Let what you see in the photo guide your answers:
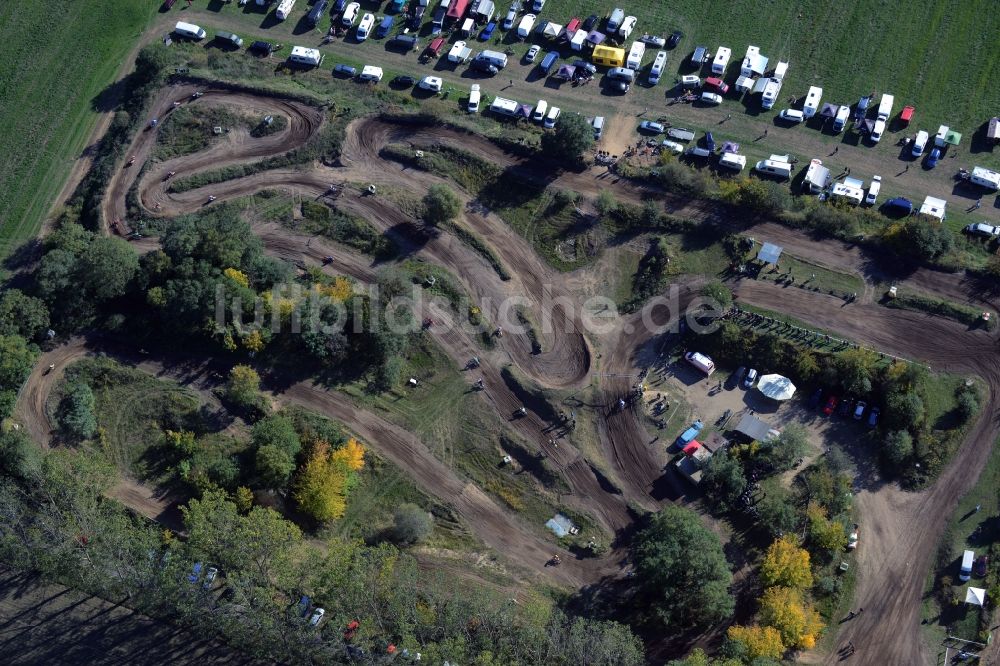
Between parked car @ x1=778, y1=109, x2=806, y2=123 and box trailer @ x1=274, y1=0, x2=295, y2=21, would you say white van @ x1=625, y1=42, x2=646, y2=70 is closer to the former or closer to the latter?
parked car @ x1=778, y1=109, x2=806, y2=123

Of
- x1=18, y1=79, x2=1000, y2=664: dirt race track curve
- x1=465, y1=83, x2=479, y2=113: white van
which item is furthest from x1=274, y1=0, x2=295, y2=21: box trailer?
x1=465, y1=83, x2=479, y2=113: white van

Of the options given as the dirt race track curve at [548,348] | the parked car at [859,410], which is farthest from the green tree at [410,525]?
the parked car at [859,410]

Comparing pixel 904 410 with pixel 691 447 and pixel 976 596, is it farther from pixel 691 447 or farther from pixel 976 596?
pixel 691 447

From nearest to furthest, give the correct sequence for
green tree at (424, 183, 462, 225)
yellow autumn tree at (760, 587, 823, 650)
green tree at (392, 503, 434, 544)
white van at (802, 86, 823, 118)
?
yellow autumn tree at (760, 587, 823, 650) < green tree at (392, 503, 434, 544) < green tree at (424, 183, 462, 225) < white van at (802, 86, 823, 118)

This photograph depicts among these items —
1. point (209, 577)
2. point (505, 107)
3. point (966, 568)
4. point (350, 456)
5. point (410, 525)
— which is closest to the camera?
point (966, 568)

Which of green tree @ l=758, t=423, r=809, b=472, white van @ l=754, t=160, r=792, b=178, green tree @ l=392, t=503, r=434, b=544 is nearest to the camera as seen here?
green tree @ l=758, t=423, r=809, b=472

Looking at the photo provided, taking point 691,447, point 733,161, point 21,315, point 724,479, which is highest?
point 733,161

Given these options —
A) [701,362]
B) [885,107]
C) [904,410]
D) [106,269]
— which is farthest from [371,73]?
[904,410]

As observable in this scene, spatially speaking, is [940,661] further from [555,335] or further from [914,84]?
[914,84]
